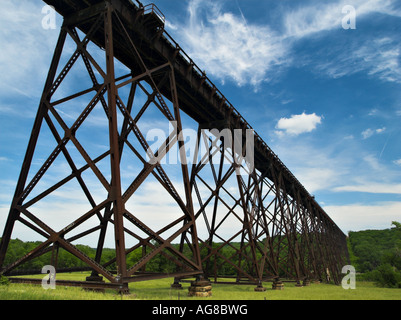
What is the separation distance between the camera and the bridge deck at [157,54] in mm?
9180

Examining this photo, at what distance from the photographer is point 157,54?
11.1 m

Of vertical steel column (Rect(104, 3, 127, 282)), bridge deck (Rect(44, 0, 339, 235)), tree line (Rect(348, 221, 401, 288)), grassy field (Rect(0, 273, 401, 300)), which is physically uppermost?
bridge deck (Rect(44, 0, 339, 235))

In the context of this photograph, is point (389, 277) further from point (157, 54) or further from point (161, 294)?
point (157, 54)

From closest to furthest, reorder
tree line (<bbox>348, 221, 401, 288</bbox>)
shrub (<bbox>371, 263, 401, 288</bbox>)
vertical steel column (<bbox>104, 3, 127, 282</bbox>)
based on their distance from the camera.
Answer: vertical steel column (<bbox>104, 3, 127, 282</bbox>), shrub (<bbox>371, 263, 401, 288</bbox>), tree line (<bbox>348, 221, 401, 288</bbox>)

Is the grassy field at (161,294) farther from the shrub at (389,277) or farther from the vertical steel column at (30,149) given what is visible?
the shrub at (389,277)

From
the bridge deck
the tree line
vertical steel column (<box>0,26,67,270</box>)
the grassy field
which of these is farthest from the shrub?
vertical steel column (<box>0,26,67,270</box>)

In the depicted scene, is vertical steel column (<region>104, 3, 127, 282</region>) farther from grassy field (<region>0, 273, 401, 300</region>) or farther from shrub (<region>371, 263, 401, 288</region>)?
shrub (<region>371, 263, 401, 288</region>)

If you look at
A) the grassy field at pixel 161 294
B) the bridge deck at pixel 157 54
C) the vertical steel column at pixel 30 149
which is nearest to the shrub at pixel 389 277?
the grassy field at pixel 161 294

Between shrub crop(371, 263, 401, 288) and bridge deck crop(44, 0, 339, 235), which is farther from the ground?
bridge deck crop(44, 0, 339, 235)

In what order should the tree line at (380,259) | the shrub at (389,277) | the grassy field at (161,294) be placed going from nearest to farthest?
the grassy field at (161,294), the shrub at (389,277), the tree line at (380,259)

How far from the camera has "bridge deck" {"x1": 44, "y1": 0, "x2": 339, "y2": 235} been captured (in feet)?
30.1
